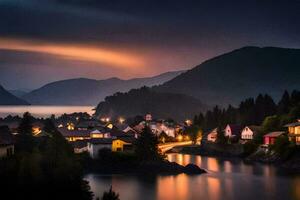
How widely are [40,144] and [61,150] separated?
5868mm

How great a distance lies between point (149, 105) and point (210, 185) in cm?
11844

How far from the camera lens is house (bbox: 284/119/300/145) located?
151 feet

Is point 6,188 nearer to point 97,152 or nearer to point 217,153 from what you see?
point 97,152

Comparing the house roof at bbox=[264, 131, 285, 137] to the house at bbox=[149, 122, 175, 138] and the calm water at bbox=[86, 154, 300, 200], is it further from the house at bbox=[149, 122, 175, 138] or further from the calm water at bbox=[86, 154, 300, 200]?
the house at bbox=[149, 122, 175, 138]

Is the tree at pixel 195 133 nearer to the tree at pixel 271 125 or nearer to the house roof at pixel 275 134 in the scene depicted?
the tree at pixel 271 125

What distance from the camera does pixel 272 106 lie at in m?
61.3

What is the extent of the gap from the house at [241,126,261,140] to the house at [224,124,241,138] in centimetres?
138

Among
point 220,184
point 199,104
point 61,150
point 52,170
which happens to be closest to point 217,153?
point 220,184

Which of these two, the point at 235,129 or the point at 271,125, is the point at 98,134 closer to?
the point at 235,129

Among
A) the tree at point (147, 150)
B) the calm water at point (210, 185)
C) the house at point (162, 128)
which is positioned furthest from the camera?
the house at point (162, 128)

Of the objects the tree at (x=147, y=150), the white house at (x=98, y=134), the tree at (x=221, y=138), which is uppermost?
the white house at (x=98, y=134)

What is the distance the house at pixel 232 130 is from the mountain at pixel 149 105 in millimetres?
82939

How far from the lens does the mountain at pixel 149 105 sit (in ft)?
484

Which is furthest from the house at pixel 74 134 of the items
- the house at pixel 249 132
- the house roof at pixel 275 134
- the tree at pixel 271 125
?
the house roof at pixel 275 134
